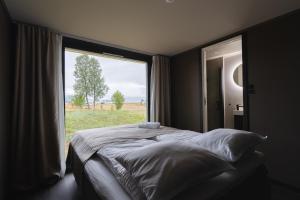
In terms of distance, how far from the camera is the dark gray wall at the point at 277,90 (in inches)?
76.0

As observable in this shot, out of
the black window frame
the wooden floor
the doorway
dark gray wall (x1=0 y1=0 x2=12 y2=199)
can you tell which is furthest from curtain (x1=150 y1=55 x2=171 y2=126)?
dark gray wall (x1=0 y1=0 x2=12 y2=199)

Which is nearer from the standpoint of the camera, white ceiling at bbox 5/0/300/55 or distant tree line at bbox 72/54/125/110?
white ceiling at bbox 5/0/300/55

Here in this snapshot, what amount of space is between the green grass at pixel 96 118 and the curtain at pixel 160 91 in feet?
1.25

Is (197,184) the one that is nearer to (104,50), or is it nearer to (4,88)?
(4,88)

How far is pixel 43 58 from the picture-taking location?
227cm

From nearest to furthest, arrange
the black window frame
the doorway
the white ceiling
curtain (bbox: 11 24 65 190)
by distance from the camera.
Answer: the white ceiling
curtain (bbox: 11 24 65 190)
the black window frame
the doorway

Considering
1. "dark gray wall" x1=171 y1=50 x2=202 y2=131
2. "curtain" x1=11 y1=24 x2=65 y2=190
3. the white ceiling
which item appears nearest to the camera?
the white ceiling

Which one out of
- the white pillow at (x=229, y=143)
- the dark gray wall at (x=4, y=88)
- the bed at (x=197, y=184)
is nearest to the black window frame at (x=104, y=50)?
the dark gray wall at (x=4, y=88)

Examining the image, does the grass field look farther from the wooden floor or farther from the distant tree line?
the wooden floor

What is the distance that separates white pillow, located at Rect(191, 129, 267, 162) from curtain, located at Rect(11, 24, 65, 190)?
2.13 meters

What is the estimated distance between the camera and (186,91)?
350cm

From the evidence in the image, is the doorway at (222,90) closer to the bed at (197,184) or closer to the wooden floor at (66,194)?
the wooden floor at (66,194)

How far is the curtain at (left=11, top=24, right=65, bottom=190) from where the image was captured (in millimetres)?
2056

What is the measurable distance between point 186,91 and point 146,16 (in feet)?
6.42
